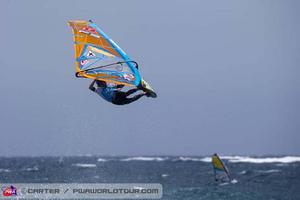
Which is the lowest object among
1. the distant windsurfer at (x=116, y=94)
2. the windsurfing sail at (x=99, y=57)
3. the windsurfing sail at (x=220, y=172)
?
the windsurfing sail at (x=220, y=172)

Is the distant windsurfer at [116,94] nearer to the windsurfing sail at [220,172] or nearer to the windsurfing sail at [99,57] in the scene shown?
the windsurfing sail at [99,57]

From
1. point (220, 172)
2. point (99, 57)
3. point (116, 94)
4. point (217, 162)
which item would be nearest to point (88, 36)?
point (99, 57)

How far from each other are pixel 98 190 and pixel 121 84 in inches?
980

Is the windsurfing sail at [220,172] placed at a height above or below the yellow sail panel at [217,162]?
below

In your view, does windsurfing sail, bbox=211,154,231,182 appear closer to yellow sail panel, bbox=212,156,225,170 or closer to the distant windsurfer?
yellow sail panel, bbox=212,156,225,170

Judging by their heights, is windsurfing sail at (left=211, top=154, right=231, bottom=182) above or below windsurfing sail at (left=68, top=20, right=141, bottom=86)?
below

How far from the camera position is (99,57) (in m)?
22.2

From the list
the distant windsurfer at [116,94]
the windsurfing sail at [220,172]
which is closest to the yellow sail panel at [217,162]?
the windsurfing sail at [220,172]

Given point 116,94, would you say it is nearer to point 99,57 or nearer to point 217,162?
point 99,57

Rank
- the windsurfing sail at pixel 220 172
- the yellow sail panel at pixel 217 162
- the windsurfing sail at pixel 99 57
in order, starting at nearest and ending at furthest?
the windsurfing sail at pixel 99 57 → the yellow sail panel at pixel 217 162 → the windsurfing sail at pixel 220 172

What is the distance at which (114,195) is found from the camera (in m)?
53.0

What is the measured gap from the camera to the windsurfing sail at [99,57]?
72.2ft

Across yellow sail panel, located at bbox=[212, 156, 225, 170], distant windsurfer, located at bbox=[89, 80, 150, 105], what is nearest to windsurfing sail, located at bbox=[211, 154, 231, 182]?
yellow sail panel, located at bbox=[212, 156, 225, 170]

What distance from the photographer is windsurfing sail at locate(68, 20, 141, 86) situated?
22000mm
